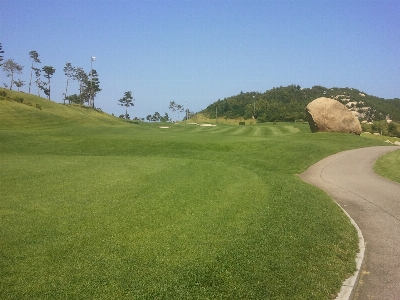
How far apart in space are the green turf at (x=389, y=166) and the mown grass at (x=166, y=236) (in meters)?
5.77

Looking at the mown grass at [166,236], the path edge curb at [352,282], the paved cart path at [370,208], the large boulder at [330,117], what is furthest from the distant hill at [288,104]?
the path edge curb at [352,282]

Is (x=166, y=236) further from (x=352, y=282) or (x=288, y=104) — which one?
(x=288, y=104)

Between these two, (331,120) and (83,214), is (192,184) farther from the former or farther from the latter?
(331,120)

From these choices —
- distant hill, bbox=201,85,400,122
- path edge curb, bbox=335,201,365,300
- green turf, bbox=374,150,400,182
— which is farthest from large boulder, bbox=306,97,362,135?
distant hill, bbox=201,85,400,122

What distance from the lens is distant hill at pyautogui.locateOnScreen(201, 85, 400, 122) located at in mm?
102938

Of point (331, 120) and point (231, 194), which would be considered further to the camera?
point (331, 120)

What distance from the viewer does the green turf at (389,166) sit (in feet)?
55.1

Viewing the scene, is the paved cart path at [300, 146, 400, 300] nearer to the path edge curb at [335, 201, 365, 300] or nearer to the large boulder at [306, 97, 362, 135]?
the path edge curb at [335, 201, 365, 300]

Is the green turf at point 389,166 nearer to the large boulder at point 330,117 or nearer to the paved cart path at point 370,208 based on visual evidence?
the paved cart path at point 370,208

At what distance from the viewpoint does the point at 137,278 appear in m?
5.40

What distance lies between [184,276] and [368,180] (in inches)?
517

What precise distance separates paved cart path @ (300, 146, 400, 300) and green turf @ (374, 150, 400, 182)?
0.46 m

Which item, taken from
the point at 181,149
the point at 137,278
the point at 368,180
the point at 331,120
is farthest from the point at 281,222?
the point at 331,120

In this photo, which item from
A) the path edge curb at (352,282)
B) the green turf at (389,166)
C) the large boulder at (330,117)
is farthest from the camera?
the large boulder at (330,117)
